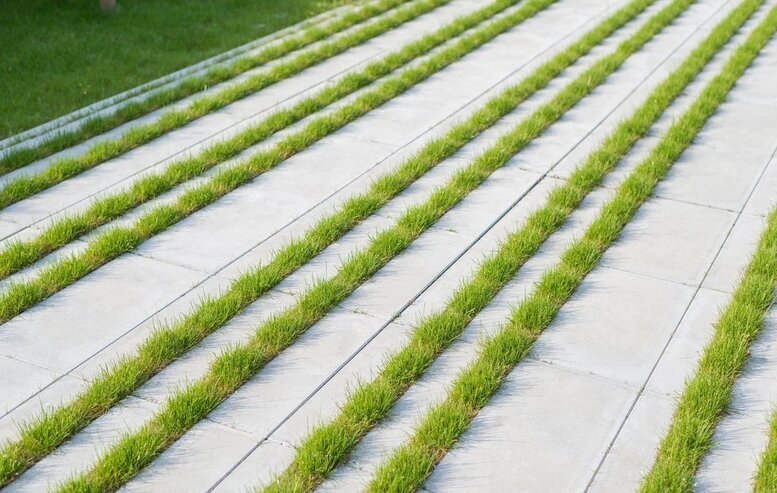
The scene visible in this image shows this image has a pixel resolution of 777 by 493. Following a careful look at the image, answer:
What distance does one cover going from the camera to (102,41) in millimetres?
9273

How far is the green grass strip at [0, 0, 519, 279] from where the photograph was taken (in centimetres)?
538

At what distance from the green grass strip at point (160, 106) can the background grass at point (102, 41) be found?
45 centimetres

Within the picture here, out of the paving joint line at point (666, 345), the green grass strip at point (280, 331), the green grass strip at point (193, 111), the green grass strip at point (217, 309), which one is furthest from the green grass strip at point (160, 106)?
the paving joint line at point (666, 345)

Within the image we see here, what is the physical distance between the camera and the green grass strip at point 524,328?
149 inches

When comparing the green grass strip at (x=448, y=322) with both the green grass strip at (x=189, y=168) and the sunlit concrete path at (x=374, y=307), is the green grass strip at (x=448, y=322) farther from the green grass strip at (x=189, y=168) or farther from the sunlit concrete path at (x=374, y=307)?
the green grass strip at (x=189, y=168)

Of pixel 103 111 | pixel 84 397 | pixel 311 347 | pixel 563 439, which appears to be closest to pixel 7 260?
pixel 84 397

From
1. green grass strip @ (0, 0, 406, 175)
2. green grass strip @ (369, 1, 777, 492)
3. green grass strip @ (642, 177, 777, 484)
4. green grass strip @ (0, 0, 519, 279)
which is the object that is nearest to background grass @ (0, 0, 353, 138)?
green grass strip @ (0, 0, 406, 175)

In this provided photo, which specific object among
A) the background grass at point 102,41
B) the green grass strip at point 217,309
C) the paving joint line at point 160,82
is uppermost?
the background grass at point 102,41

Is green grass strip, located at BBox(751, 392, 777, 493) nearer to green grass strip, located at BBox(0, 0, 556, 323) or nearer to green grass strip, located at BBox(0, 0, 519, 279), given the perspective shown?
green grass strip, located at BBox(0, 0, 556, 323)

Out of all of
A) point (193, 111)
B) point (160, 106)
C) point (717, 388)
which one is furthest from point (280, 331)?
point (160, 106)

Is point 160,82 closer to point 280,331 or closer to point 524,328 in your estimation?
point 280,331

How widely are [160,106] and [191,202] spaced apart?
2.00 m

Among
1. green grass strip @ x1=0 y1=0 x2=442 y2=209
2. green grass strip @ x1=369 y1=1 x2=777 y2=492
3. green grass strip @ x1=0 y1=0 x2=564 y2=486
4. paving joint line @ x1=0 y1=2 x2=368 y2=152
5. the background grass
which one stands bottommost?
green grass strip @ x1=369 y1=1 x2=777 y2=492

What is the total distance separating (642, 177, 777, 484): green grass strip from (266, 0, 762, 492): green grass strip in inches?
43.1
